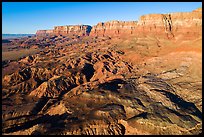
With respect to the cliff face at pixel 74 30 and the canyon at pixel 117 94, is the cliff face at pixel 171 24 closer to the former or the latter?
the canyon at pixel 117 94

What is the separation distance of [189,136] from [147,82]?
17412 mm

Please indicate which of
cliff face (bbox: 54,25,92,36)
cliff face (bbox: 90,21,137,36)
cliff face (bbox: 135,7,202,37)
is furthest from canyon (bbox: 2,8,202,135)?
cliff face (bbox: 54,25,92,36)

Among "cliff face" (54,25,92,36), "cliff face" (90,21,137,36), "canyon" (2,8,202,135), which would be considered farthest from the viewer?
"cliff face" (54,25,92,36)

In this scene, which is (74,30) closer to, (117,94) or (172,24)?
(172,24)

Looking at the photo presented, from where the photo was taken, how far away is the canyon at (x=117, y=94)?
2625 cm

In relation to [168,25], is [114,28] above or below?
above

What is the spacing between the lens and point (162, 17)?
3440 inches

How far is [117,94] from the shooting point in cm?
3466

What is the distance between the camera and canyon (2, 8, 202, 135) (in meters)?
26.2

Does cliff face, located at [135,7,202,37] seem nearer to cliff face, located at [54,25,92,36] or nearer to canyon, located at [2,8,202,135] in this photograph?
canyon, located at [2,8,202,135]

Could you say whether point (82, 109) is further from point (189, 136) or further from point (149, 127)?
point (189, 136)

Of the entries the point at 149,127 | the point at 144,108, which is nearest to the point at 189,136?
the point at 149,127

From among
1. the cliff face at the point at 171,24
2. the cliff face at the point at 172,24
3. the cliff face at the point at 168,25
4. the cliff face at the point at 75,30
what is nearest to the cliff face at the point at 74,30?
the cliff face at the point at 75,30

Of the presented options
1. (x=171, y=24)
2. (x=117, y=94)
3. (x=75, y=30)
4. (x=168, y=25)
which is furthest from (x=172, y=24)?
(x=75, y=30)
